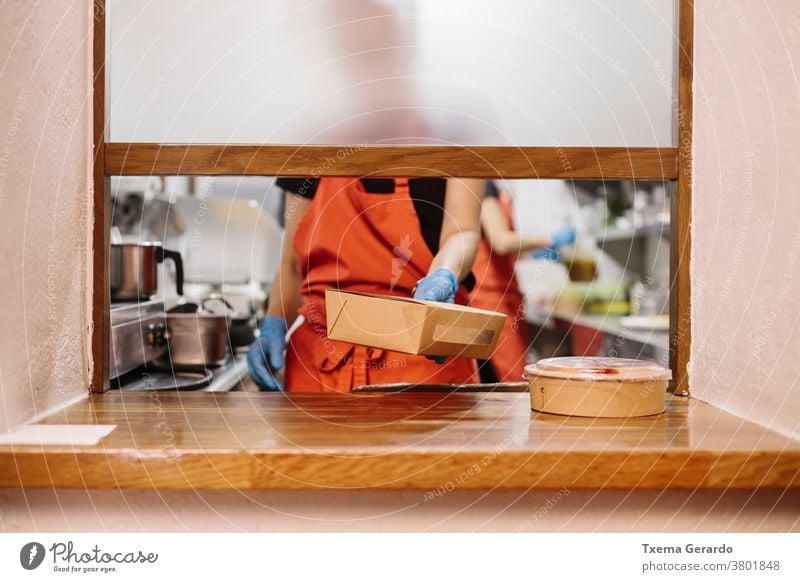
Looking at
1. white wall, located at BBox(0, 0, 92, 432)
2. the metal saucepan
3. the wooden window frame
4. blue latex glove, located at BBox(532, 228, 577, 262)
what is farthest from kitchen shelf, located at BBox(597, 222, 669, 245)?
white wall, located at BBox(0, 0, 92, 432)

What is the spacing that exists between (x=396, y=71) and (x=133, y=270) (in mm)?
699

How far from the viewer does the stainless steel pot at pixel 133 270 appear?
1.41 meters

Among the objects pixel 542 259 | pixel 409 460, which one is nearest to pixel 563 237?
pixel 542 259

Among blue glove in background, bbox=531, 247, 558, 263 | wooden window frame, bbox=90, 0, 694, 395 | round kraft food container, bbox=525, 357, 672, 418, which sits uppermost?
wooden window frame, bbox=90, 0, 694, 395

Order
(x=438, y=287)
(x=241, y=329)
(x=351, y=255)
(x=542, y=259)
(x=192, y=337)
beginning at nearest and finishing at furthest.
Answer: (x=438, y=287)
(x=351, y=255)
(x=192, y=337)
(x=241, y=329)
(x=542, y=259)

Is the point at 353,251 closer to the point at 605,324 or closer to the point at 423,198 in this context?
the point at 423,198

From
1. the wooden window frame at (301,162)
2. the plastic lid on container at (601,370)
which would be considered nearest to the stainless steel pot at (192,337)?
the wooden window frame at (301,162)

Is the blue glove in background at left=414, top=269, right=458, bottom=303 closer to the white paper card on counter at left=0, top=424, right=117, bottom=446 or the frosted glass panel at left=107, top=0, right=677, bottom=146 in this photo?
the frosted glass panel at left=107, top=0, right=677, bottom=146

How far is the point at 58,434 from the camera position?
80 cm

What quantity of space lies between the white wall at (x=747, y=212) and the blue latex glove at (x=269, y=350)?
0.86 m

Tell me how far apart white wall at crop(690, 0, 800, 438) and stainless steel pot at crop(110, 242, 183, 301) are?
1.08 metres

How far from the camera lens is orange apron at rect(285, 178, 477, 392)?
1.53 metres

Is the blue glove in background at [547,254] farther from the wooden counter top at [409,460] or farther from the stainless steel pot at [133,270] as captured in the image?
the wooden counter top at [409,460]

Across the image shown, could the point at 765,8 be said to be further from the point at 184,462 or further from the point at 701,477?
the point at 184,462
